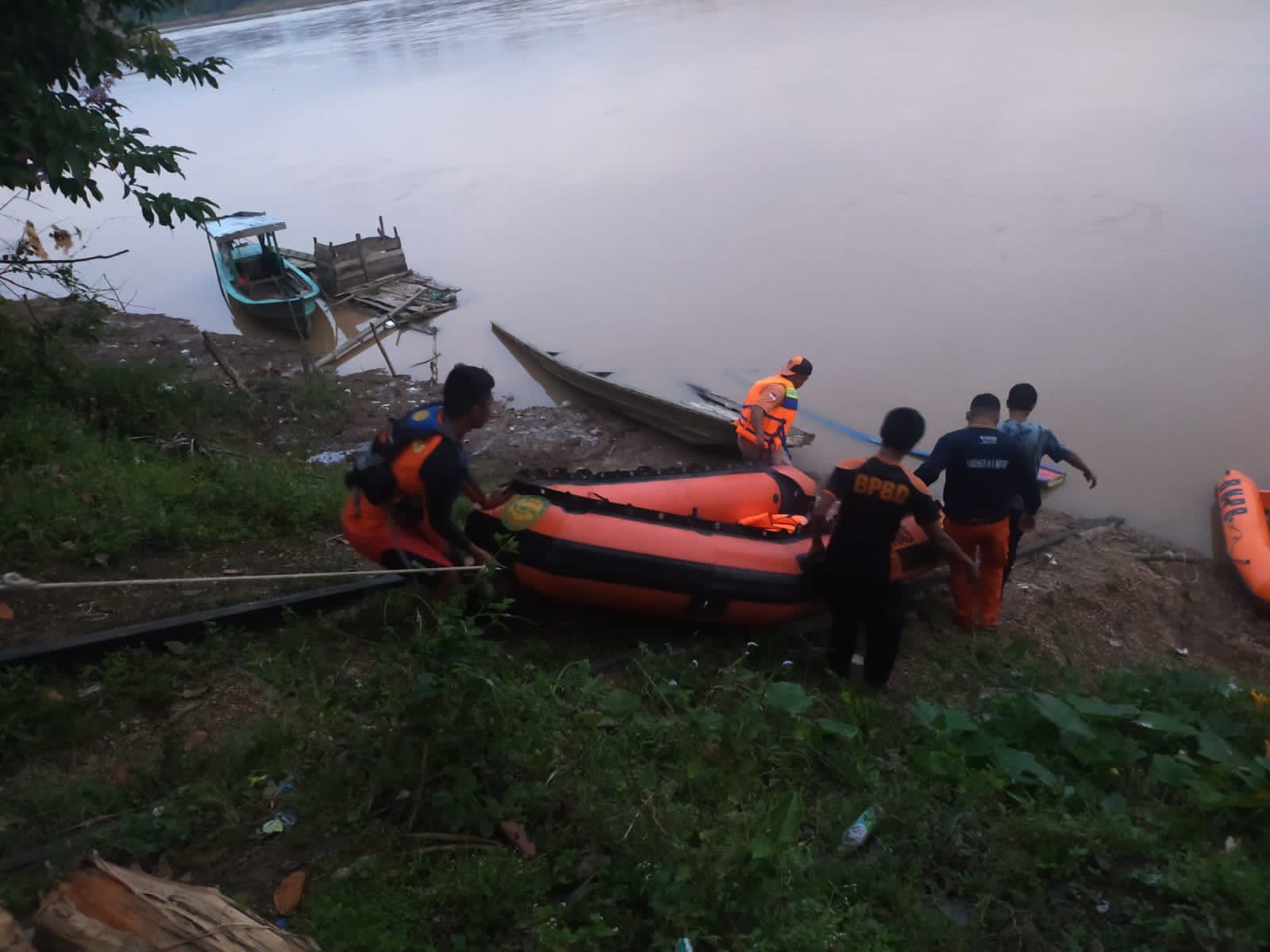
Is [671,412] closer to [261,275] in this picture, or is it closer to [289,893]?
[289,893]

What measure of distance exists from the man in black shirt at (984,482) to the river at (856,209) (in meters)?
3.98

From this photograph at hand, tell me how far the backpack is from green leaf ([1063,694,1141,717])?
251 cm

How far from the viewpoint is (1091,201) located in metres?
16.0

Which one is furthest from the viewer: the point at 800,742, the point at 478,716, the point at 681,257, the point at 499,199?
the point at 499,199

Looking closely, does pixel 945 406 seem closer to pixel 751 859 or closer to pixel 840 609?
pixel 840 609

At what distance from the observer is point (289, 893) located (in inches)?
97.8

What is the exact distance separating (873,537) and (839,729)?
0.93 metres

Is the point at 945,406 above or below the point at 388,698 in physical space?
below

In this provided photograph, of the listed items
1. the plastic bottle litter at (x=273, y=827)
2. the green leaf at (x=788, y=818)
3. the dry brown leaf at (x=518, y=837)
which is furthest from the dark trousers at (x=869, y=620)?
the plastic bottle litter at (x=273, y=827)

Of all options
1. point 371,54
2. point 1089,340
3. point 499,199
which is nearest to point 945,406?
point 1089,340

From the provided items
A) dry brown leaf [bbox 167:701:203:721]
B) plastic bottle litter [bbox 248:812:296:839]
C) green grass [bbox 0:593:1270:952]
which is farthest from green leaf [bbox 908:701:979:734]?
dry brown leaf [bbox 167:701:203:721]

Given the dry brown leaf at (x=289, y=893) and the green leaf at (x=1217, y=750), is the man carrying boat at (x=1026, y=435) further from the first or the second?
the dry brown leaf at (x=289, y=893)

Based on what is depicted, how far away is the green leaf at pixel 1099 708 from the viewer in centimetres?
344

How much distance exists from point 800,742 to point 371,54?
44.2m
